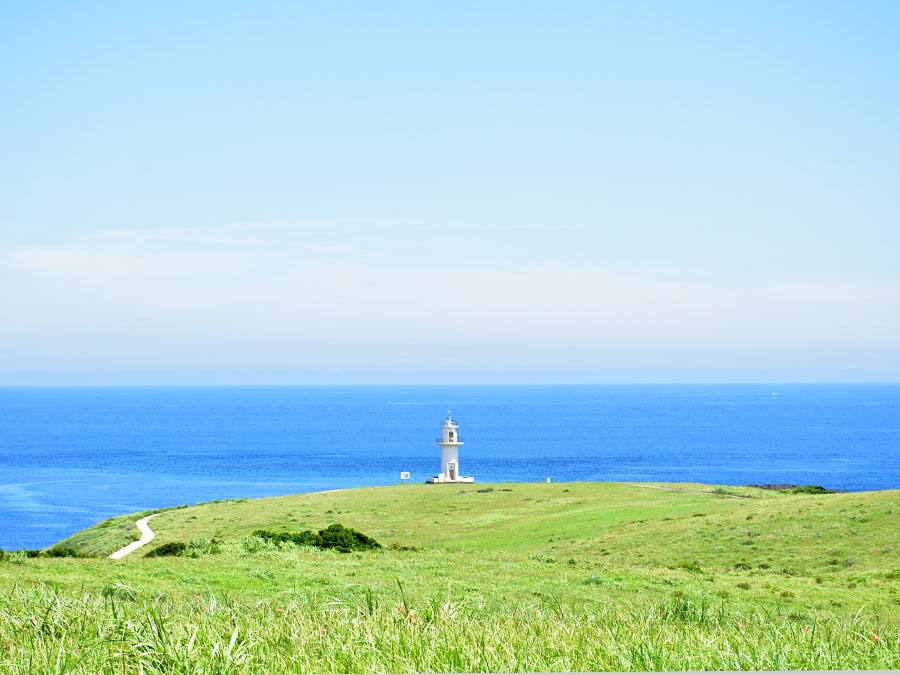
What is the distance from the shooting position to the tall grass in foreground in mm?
7207

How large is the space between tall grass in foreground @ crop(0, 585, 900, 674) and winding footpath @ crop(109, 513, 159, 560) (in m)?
27.8

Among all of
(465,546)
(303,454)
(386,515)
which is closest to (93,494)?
(303,454)

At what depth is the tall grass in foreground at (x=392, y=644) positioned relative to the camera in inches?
284

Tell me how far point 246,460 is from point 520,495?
347 feet

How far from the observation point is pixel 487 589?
19.6 m

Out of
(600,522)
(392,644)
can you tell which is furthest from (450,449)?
(392,644)

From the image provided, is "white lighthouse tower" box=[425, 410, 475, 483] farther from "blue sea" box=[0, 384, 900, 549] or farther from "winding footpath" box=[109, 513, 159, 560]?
"blue sea" box=[0, 384, 900, 549]

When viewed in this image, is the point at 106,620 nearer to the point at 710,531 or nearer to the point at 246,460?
the point at 710,531

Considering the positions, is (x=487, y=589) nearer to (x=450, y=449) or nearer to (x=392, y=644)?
(x=392, y=644)

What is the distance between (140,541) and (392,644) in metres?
37.4

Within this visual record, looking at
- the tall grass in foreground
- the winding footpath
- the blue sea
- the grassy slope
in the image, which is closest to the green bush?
the grassy slope

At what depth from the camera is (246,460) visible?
152 m

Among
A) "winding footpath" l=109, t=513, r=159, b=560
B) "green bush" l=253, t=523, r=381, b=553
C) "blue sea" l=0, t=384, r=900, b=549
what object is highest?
"green bush" l=253, t=523, r=381, b=553

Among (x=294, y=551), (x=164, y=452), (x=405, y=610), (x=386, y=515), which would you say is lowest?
(x=164, y=452)
